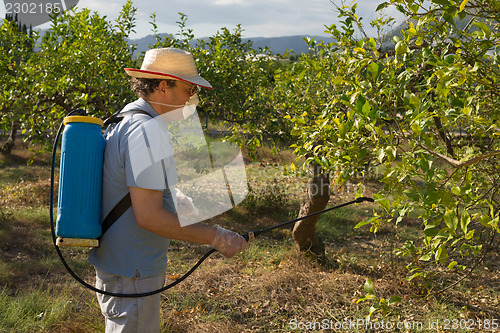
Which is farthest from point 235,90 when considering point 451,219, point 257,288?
point 451,219

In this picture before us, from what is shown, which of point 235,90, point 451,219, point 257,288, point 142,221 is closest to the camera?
point 451,219

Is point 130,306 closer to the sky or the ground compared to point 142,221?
closer to the ground

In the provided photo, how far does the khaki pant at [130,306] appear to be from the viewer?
80.8 inches

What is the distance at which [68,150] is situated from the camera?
196cm

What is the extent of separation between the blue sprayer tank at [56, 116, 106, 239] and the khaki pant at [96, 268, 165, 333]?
0.27 metres

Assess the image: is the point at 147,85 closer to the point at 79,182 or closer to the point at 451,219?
the point at 79,182

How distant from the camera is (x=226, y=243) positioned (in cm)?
206

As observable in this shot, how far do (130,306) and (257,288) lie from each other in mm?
2813

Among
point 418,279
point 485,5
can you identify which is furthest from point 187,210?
point 418,279

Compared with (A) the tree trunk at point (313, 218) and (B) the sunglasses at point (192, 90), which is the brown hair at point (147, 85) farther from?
(A) the tree trunk at point (313, 218)

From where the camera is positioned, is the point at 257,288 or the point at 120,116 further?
the point at 257,288

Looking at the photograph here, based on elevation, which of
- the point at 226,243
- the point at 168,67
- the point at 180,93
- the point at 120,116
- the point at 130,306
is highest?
the point at 168,67

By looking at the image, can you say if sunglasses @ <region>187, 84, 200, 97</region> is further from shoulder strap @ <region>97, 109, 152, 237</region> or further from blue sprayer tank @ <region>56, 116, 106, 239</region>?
blue sprayer tank @ <region>56, 116, 106, 239</region>

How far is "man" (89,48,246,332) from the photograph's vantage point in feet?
6.23
